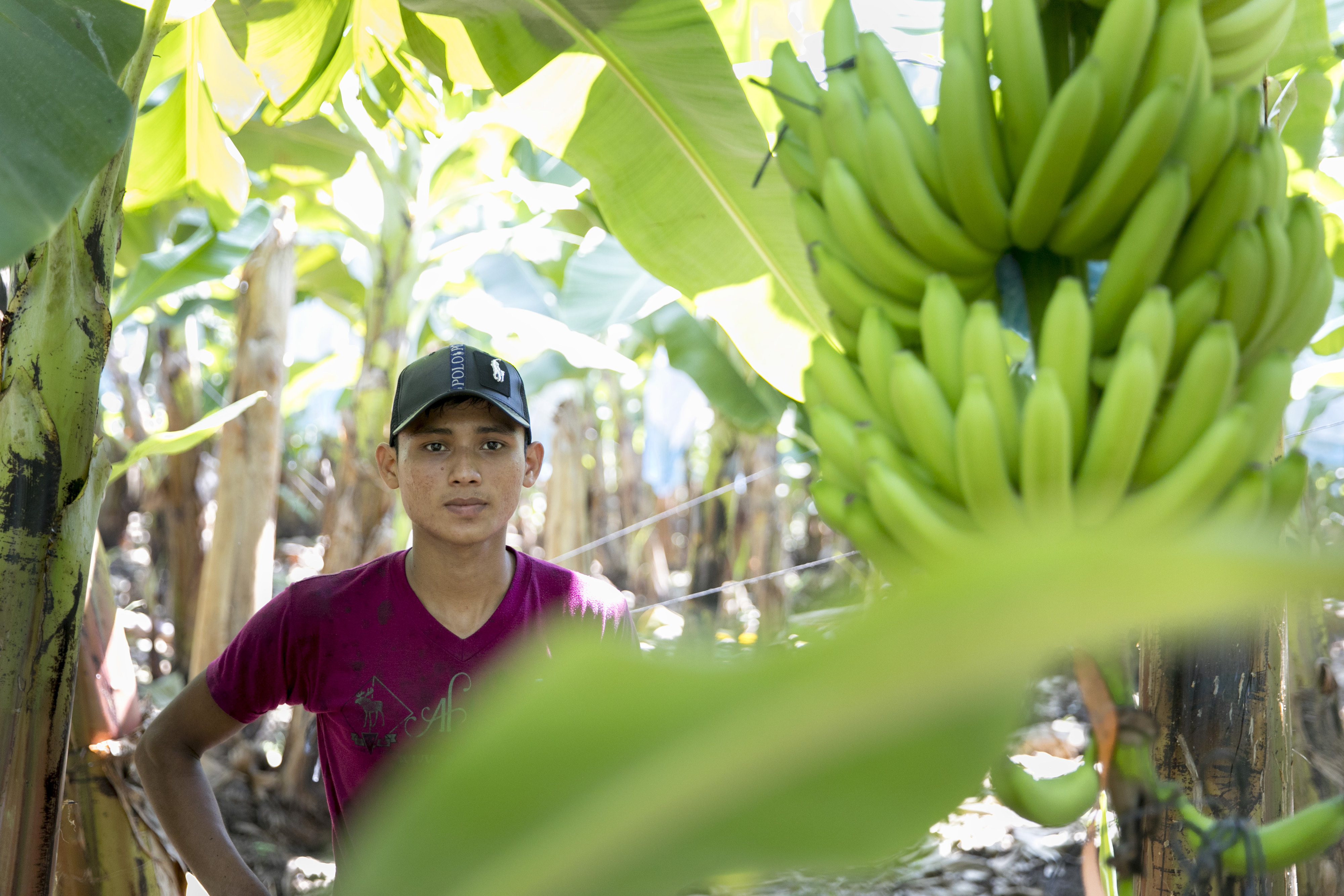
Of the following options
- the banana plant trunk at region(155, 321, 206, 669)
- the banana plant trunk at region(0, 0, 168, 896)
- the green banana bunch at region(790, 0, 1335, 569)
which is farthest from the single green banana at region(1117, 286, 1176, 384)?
the banana plant trunk at region(155, 321, 206, 669)

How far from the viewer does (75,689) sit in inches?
44.9

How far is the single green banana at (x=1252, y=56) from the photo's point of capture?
2.00 feet

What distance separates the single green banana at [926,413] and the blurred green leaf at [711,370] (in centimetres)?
209

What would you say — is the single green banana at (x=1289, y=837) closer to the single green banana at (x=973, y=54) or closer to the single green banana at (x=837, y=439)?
the single green banana at (x=837, y=439)

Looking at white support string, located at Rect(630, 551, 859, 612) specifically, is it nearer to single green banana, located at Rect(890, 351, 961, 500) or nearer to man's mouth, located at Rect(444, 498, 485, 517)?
single green banana, located at Rect(890, 351, 961, 500)

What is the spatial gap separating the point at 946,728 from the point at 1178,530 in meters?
0.31

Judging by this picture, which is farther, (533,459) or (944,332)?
(533,459)

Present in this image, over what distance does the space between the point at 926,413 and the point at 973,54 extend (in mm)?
243

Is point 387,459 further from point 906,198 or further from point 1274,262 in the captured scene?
point 1274,262

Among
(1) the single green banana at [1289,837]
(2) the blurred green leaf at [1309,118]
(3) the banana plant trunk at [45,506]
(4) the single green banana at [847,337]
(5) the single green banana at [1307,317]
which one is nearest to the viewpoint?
(1) the single green banana at [1289,837]

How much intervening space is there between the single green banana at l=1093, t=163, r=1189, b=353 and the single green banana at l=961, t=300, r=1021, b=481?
0.08m

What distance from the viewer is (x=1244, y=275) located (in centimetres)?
54

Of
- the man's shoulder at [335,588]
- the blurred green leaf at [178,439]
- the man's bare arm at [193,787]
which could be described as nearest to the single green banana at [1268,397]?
the man's shoulder at [335,588]

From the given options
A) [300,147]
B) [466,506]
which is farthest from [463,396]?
[300,147]
